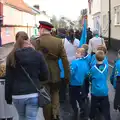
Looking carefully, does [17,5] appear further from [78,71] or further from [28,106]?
[28,106]

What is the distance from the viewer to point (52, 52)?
5.91 m

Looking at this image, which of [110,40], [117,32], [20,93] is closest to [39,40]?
[20,93]

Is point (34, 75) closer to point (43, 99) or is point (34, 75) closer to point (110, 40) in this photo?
point (43, 99)

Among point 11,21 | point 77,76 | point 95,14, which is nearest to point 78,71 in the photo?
point 77,76

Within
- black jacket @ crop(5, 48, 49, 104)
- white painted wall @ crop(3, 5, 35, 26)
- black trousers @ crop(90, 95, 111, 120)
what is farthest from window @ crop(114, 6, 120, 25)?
black jacket @ crop(5, 48, 49, 104)

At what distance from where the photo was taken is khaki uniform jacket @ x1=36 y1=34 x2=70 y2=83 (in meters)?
5.89

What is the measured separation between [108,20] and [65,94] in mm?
24029

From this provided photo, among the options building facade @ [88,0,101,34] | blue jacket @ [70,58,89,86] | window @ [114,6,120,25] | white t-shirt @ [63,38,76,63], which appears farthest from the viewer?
building facade @ [88,0,101,34]

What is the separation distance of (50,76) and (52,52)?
0.40 m

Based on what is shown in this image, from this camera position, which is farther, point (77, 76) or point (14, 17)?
point (14, 17)

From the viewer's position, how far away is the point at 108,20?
3156 centimetres

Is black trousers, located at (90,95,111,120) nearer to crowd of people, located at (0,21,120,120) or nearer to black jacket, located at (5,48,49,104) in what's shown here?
crowd of people, located at (0,21,120,120)

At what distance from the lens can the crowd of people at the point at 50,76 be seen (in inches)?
174

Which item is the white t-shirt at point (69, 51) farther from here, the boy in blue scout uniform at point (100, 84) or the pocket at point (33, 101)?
the pocket at point (33, 101)
